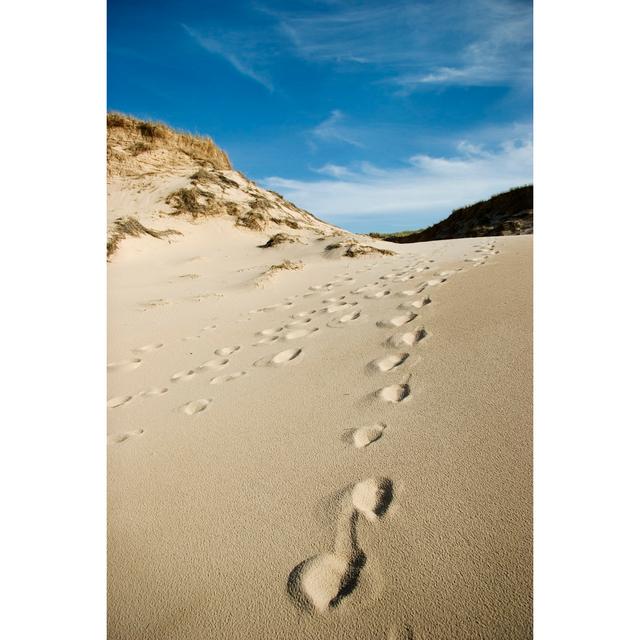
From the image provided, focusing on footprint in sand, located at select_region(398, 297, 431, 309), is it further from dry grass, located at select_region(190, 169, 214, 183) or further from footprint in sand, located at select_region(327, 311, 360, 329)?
dry grass, located at select_region(190, 169, 214, 183)

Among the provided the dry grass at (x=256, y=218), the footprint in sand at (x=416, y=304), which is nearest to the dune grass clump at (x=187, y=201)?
the dry grass at (x=256, y=218)

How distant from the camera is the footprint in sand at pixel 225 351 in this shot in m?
2.70

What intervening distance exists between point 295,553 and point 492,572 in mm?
480

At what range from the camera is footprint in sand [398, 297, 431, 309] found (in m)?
2.77

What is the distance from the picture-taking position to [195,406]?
1.94 metres

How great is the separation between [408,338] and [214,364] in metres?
1.29

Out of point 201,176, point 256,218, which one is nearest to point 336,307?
point 256,218

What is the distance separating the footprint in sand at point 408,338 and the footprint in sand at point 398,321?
188mm

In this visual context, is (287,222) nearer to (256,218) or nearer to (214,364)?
(256,218)

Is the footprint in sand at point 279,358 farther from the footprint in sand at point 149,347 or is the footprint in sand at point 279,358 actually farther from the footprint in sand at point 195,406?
the footprint in sand at point 149,347
